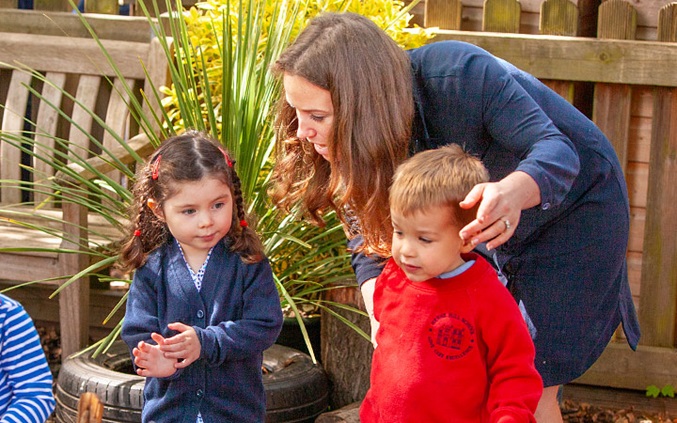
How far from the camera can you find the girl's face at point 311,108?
2469 millimetres

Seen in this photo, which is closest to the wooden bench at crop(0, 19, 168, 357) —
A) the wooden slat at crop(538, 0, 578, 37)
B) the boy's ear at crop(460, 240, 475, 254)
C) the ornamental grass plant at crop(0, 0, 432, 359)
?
the ornamental grass plant at crop(0, 0, 432, 359)

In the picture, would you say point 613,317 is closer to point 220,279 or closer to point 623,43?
point 220,279

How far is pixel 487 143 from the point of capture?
255cm

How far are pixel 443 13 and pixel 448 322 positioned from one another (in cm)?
272

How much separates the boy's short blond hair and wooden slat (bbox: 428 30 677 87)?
7.71ft

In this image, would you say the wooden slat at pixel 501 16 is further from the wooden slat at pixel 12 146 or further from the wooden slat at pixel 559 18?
the wooden slat at pixel 12 146

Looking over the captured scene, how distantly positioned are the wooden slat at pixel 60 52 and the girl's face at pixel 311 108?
257cm

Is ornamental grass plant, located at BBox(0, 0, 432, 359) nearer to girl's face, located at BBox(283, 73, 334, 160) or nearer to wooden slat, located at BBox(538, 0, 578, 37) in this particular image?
wooden slat, located at BBox(538, 0, 578, 37)

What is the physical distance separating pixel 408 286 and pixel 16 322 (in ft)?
2.81

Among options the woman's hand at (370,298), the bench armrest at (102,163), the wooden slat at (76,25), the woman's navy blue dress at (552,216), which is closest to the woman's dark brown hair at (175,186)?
the woman's hand at (370,298)

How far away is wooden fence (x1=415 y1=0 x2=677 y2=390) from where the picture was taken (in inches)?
175

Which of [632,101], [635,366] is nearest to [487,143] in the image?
[632,101]

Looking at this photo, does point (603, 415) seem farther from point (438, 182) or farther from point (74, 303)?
point (438, 182)

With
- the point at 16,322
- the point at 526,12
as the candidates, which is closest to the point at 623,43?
the point at 526,12
